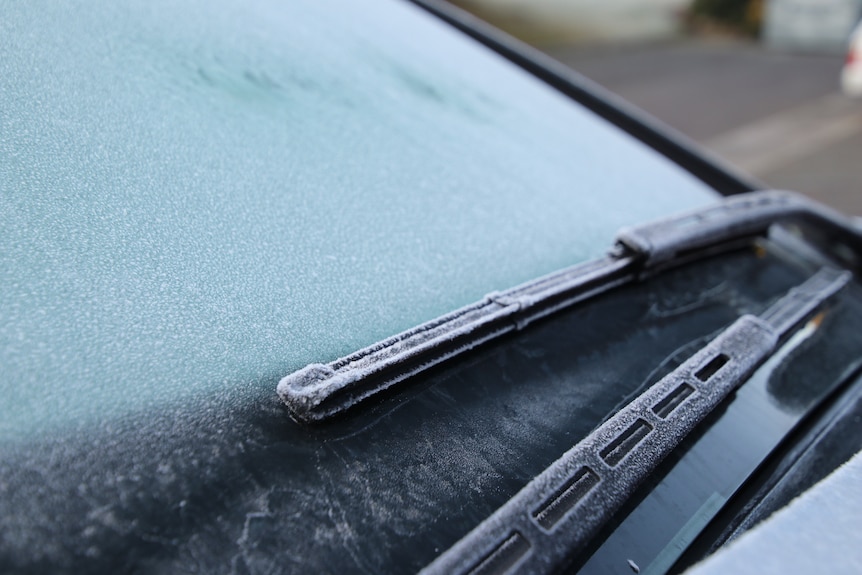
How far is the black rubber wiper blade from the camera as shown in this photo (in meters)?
0.77

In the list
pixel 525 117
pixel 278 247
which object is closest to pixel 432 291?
pixel 278 247

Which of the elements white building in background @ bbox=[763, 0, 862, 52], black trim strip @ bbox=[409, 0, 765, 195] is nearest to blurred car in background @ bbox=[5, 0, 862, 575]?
black trim strip @ bbox=[409, 0, 765, 195]

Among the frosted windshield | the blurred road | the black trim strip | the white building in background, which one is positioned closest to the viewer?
the frosted windshield

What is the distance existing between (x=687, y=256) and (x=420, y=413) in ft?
2.66

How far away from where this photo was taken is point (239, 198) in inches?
45.7

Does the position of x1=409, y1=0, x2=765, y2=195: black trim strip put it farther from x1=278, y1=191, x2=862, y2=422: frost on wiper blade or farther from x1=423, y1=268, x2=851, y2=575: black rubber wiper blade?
x1=423, y1=268, x2=851, y2=575: black rubber wiper blade

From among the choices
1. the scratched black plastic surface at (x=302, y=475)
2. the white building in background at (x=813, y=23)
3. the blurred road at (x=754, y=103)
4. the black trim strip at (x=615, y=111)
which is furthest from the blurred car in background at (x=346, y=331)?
the white building in background at (x=813, y=23)

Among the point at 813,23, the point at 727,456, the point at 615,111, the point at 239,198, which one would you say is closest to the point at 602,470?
the point at 727,456

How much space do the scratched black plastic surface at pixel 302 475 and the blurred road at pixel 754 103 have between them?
536 cm

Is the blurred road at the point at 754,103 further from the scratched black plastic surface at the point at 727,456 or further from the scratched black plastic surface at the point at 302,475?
the scratched black plastic surface at the point at 302,475

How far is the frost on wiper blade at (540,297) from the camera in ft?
3.05

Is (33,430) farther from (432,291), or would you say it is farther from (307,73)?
(307,73)

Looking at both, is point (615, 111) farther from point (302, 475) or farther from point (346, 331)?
point (302, 475)

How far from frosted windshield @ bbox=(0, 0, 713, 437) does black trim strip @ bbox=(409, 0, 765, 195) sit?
0.58ft
